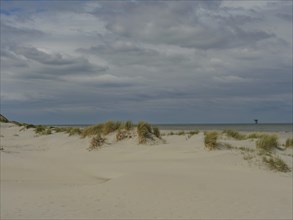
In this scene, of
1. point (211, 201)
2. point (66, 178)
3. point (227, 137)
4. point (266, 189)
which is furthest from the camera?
point (227, 137)

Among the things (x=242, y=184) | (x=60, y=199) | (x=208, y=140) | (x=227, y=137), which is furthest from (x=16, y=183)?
(x=227, y=137)

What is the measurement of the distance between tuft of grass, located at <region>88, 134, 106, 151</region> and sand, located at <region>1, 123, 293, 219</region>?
6.55 feet

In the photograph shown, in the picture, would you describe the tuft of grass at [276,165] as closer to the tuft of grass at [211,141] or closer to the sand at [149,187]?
the sand at [149,187]

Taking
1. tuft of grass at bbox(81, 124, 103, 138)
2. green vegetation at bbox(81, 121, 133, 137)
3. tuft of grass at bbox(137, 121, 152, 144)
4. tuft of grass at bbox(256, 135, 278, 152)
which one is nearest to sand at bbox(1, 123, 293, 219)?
tuft of grass at bbox(137, 121, 152, 144)

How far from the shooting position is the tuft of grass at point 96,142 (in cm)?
1961

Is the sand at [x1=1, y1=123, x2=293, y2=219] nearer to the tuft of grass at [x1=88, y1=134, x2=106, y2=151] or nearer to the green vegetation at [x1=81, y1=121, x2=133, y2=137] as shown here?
the tuft of grass at [x1=88, y1=134, x2=106, y2=151]

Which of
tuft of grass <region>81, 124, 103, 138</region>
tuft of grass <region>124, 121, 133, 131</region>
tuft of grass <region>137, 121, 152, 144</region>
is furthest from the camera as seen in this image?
tuft of grass <region>81, 124, 103, 138</region>

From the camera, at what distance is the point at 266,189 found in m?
11.1

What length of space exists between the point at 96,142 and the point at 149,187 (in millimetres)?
9355

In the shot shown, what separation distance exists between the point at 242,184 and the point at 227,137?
11160 mm

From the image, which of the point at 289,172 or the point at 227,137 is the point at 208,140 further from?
the point at 227,137

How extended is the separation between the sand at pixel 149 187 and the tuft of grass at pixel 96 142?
6.55 feet

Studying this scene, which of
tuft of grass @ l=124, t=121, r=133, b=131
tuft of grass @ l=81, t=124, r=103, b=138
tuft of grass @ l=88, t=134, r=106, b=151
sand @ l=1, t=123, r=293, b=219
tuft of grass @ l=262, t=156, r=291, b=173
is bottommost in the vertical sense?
sand @ l=1, t=123, r=293, b=219

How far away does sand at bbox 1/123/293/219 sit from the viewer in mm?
8828
